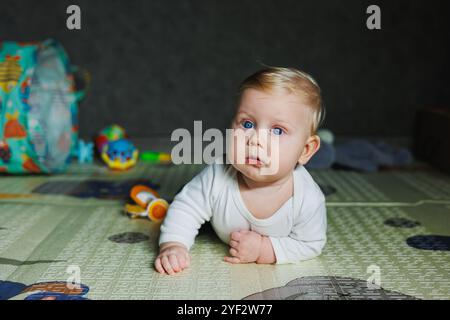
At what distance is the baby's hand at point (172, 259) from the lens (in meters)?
0.93

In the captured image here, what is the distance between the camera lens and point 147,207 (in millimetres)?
1223

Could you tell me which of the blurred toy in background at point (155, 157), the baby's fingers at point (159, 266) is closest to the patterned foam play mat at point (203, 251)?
the baby's fingers at point (159, 266)

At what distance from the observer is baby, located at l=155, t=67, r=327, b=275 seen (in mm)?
930

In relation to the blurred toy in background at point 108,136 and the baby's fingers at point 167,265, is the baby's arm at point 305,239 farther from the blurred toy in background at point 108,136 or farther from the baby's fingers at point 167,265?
the blurred toy in background at point 108,136

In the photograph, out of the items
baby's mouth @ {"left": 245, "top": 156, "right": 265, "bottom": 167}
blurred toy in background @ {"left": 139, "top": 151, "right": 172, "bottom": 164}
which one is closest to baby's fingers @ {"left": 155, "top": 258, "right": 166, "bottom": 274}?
baby's mouth @ {"left": 245, "top": 156, "right": 265, "bottom": 167}

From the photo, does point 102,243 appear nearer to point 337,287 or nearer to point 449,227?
point 337,287

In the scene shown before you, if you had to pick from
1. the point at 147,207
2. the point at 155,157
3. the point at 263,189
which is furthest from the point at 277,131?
the point at 155,157

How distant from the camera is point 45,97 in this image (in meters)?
1.69

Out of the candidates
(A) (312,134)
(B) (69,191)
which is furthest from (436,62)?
(B) (69,191)

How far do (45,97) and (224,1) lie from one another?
0.70 m

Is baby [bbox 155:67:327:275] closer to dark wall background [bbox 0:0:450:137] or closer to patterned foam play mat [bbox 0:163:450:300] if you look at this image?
patterned foam play mat [bbox 0:163:450:300]

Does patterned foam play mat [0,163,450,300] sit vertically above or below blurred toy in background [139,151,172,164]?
below

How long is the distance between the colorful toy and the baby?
74 centimetres

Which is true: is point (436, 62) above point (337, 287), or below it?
above
